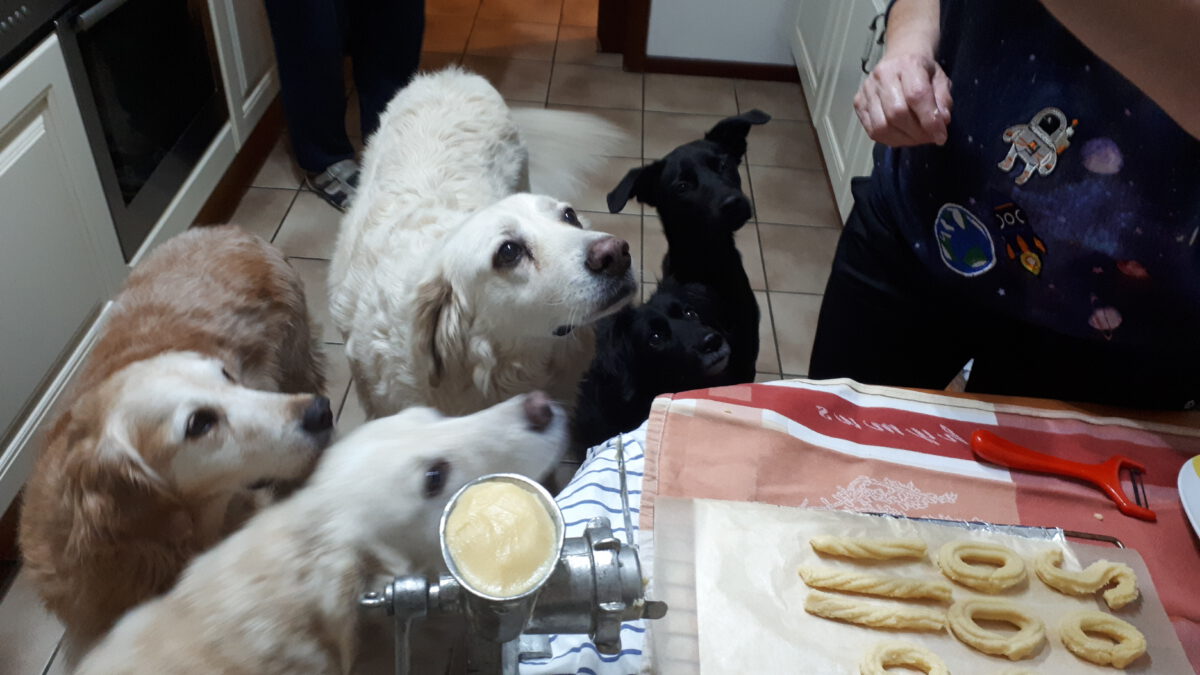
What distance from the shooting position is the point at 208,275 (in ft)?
4.49

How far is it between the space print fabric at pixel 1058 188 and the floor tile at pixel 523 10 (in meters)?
3.06

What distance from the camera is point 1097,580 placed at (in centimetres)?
65

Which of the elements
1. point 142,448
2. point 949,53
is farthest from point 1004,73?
point 142,448

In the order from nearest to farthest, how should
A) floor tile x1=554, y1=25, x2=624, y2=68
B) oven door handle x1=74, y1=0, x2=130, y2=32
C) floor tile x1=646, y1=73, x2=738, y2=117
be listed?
oven door handle x1=74, y1=0, x2=130, y2=32
floor tile x1=646, y1=73, x2=738, y2=117
floor tile x1=554, y1=25, x2=624, y2=68

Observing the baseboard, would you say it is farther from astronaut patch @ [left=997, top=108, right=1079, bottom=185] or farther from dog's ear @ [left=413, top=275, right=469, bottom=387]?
astronaut patch @ [left=997, top=108, right=1079, bottom=185]

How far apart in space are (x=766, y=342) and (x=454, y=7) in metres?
2.49

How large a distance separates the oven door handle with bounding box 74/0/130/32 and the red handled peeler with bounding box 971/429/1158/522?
1.81m

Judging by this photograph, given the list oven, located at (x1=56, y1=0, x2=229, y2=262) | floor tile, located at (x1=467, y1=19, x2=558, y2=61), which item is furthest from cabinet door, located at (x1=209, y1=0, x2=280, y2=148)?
floor tile, located at (x1=467, y1=19, x2=558, y2=61)

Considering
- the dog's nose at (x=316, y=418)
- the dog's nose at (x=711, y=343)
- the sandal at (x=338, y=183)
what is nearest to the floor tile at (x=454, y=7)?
the sandal at (x=338, y=183)

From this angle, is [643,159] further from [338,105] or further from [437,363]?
[437,363]

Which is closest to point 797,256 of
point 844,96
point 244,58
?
point 844,96

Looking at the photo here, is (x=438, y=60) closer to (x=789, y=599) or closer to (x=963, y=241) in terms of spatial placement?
(x=963, y=241)

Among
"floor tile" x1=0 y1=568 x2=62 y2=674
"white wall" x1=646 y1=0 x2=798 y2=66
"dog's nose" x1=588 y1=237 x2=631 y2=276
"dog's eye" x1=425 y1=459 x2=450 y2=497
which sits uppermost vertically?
"dog's eye" x1=425 y1=459 x2=450 y2=497

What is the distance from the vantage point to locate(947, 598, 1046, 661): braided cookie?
0.61 m
